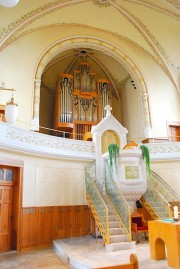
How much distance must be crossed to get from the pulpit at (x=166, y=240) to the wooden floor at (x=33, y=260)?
2007 mm

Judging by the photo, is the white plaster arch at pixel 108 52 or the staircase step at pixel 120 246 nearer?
the staircase step at pixel 120 246

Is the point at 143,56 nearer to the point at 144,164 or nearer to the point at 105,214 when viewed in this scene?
the point at 144,164

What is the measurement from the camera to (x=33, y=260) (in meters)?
6.21

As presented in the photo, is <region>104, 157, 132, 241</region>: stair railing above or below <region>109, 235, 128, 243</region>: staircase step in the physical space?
above

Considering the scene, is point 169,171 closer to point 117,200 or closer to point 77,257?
point 117,200

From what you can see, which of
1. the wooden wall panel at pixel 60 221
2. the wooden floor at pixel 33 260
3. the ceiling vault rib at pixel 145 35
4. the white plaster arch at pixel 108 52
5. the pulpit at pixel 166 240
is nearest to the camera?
the pulpit at pixel 166 240

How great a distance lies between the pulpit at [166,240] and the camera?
455 centimetres

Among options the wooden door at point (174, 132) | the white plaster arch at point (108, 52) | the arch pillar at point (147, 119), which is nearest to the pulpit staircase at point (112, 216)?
the arch pillar at point (147, 119)

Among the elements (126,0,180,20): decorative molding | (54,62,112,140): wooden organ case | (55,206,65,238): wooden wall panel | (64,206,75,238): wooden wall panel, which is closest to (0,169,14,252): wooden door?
(55,206,65,238): wooden wall panel

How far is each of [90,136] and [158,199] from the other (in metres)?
3.95

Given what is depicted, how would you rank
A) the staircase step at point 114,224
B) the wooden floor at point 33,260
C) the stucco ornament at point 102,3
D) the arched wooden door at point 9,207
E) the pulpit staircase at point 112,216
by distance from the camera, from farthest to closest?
the stucco ornament at point 102,3, the arched wooden door at point 9,207, the staircase step at point 114,224, the pulpit staircase at point 112,216, the wooden floor at point 33,260

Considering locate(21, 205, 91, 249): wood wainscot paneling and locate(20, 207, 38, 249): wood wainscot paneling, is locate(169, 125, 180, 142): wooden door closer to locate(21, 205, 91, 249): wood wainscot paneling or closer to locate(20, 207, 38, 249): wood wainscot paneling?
locate(21, 205, 91, 249): wood wainscot paneling

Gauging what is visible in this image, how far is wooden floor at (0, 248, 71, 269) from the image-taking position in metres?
5.59

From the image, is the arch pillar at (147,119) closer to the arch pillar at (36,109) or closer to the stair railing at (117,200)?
the stair railing at (117,200)
